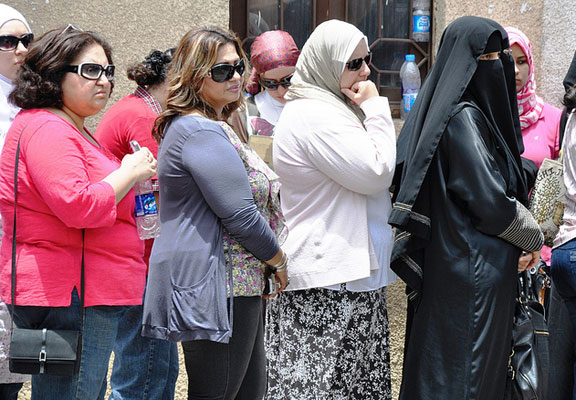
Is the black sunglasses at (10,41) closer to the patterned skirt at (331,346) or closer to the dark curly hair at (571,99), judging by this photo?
the patterned skirt at (331,346)

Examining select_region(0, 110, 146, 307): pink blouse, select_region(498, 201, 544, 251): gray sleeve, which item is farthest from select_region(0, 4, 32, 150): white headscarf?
select_region(498, 201, 544, 251): gray sleeve

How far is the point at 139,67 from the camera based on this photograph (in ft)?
11.9

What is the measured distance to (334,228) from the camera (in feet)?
10.6

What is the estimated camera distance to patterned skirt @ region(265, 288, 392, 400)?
→ 10.6ft

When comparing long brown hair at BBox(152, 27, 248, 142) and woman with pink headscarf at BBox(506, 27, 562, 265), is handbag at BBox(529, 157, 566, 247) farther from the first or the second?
long brown hair at BBox(152, 27, 248, 142)

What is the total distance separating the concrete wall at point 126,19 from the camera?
172 inches

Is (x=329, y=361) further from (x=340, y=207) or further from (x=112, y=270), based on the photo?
(x=112, y=270)

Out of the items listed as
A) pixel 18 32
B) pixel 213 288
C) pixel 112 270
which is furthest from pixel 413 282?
pixel 18 32

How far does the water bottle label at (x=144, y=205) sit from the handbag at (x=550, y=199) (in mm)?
1814

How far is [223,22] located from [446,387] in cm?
262

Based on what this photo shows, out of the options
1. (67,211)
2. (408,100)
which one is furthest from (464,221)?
(408,100)

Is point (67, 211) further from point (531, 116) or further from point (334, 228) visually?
point (531, 116)

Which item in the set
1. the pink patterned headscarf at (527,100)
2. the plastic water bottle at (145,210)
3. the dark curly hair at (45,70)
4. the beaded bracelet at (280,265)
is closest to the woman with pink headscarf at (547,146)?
the pink patterned headscarf at (527,100)

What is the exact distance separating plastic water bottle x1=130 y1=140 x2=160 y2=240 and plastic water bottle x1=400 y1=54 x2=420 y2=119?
231 cm
